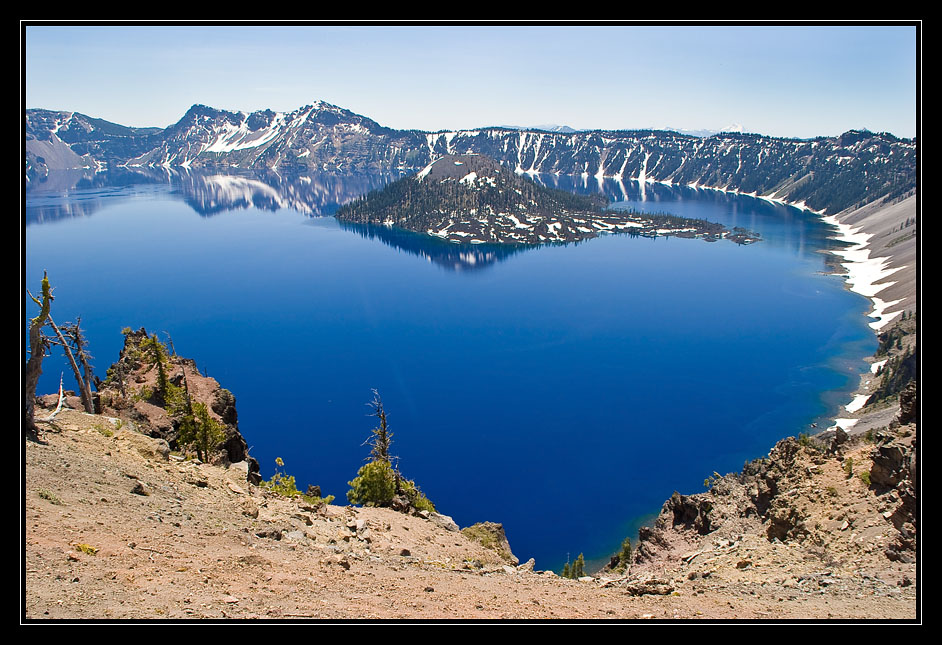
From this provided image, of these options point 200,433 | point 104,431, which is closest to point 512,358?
point 200,433

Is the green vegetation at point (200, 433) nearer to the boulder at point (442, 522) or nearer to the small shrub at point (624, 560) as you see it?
the boulder at point (442, 522)

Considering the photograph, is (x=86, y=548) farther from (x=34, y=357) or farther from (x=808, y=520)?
(x=808, y=520)

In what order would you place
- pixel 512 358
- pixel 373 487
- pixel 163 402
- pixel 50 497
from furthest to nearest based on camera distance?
pixel 512 358, pixel 163 402, pixel 373 487, pixel 50 497

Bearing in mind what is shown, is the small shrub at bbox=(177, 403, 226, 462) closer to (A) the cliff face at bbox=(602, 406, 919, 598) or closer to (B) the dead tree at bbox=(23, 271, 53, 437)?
(B) the dead tree at bbox=(23, 271, 53, 437)

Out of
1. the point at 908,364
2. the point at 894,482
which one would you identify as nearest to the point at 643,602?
the point at 894,482

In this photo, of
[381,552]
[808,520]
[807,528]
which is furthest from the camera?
[808,520]

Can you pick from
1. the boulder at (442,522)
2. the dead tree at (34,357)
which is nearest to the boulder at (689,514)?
the boulder at (442,522)
